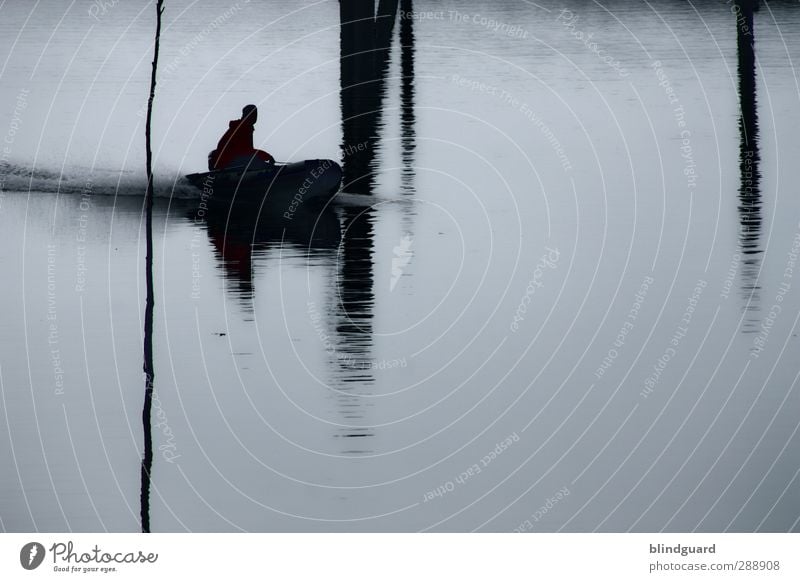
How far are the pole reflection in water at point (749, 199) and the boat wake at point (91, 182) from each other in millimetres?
3280

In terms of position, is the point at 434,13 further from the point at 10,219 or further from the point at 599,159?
the point at 10,219

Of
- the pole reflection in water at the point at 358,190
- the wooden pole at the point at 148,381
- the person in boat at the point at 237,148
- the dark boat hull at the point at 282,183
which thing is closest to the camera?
the wooden pole at the point at 148,381

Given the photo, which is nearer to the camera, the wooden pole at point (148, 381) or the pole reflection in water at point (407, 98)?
the wooden pole at point (148, 381)

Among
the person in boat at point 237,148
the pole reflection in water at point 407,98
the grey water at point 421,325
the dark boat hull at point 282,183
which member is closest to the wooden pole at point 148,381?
the grey water at point 421,325

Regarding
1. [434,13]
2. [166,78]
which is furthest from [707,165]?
[434,13]

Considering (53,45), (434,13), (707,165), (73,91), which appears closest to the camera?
(707,165)

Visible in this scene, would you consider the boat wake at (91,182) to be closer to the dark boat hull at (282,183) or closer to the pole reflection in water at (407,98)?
the dark boat hull at (282,183)

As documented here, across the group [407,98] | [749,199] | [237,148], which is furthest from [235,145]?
[407,98]

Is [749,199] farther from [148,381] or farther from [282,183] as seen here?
[148,381]

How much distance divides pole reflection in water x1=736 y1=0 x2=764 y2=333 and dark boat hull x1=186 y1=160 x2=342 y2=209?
7.85 feet

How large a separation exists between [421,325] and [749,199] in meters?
2.92

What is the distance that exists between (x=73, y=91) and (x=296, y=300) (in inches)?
323

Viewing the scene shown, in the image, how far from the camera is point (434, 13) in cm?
2284

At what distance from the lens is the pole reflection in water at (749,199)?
6.54m
